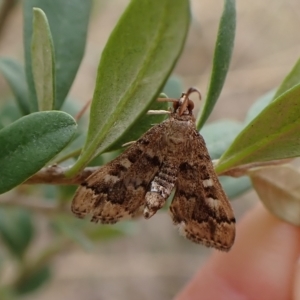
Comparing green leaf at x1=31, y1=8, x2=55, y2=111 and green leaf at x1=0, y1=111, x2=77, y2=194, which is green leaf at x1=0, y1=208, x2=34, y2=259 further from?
green leaf at x1=0, y1=111, x2=77, y2=194

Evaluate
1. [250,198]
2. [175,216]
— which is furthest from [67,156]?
[250,198]

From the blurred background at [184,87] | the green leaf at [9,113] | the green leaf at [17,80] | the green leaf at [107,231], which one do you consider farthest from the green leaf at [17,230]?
the blurred background at [184,87]

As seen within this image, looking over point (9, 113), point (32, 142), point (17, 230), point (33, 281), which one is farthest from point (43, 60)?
point (33, 281)

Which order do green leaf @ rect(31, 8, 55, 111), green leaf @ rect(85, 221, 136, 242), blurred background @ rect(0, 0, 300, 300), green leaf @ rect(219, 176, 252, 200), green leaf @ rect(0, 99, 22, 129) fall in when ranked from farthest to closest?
blurred background @ rect(0, 0, 300, 300) → green leaf @ rect(85, 221, 136, 242) → green leaf @ rect(0, 99, 22, 129) → green leaf @ rect(219, 176, 252, 200) → green leaf @ rect(31, 8, 55, 111)

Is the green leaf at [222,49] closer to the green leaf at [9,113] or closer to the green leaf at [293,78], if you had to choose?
the green leaf at [293,78]

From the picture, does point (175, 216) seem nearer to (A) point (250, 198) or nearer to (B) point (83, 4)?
(B) point (83, 4)

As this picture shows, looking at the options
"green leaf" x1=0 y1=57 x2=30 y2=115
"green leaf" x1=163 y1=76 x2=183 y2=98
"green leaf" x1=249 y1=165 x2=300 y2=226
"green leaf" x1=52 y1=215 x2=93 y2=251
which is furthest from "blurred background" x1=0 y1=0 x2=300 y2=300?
"green leaf" x1=249 y1=165 x2=300 y2=226

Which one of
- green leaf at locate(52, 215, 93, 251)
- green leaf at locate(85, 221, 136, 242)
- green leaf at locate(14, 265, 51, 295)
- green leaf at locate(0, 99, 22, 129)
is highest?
green leaf at locate(0, 99, 22, 129)

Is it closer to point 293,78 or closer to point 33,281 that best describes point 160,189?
point 293,78
